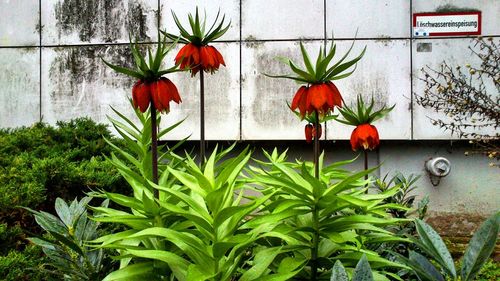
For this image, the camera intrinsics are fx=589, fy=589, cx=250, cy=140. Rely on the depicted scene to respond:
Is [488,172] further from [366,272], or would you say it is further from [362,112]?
[366,272]

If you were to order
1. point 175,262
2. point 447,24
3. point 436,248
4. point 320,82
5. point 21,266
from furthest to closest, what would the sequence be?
1. point 447,24
2. point 21,266
3. point 320,82
4. point 175,262
5. point 436,248

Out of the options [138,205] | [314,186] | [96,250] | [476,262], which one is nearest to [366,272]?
[476,262]

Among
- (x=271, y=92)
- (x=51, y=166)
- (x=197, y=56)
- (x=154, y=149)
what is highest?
(x=271, y=92)

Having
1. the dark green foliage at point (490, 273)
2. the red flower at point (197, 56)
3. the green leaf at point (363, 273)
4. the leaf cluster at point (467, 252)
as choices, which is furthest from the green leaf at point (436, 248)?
the dark green foliage at point (490, 273)

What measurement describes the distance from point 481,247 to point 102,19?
265 inches

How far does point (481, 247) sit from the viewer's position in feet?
3.43

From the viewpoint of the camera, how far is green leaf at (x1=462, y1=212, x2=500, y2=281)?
1.03m

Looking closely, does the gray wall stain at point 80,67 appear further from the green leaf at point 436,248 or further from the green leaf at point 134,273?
the green leaf at point 436,248

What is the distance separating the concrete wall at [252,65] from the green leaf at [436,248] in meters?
5.71

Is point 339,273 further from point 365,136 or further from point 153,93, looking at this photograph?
point 365,136

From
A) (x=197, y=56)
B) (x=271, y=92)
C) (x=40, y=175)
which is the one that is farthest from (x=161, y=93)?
(x=271, y=92)

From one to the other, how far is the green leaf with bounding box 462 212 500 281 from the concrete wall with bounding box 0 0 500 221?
5.84 m

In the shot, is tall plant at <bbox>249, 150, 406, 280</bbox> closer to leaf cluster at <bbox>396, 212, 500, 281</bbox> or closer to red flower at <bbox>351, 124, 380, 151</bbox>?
leaf cluster at <bbox>396, 212, 500, 281</bbox>

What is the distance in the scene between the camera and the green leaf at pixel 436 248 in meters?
1.12
